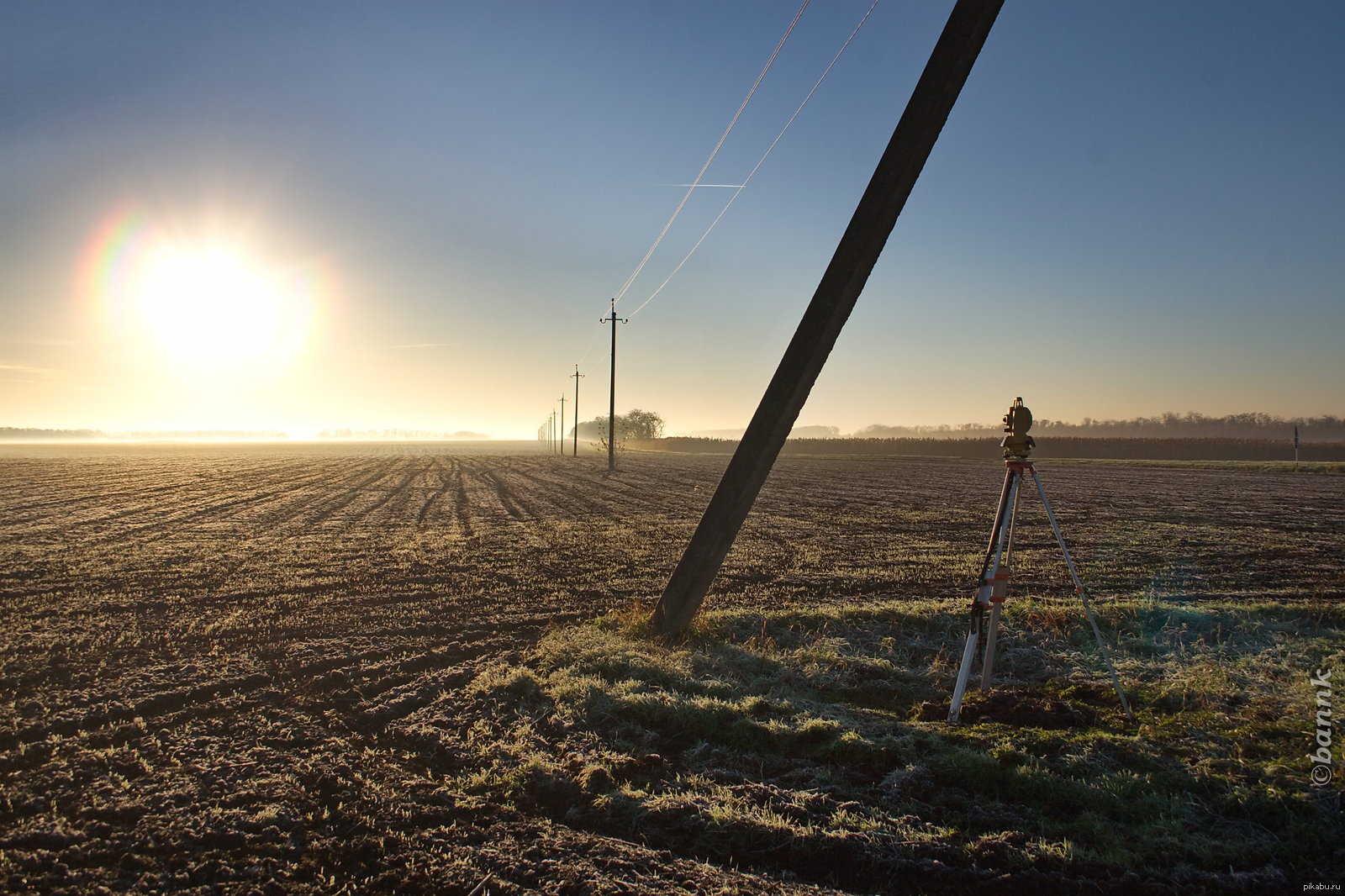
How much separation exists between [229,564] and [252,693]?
7454 mm

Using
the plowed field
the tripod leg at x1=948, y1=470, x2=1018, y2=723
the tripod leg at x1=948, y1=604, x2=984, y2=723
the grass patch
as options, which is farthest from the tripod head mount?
the plowed field

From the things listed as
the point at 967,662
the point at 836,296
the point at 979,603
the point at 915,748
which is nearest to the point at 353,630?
the point at 915,748

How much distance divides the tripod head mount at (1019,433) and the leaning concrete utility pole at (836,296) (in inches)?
78.8

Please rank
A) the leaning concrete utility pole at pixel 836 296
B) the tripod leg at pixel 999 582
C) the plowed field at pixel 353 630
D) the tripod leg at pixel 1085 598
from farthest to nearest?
1. the leaning concrete utility pole at pixel 836 296
2. the tripod leg at pixel 999 582
3. the tripod leg at pixel 1085 598
4. the plowed field at pixel 353 630

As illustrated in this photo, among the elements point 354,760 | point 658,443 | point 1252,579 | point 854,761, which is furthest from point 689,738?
point 658,443

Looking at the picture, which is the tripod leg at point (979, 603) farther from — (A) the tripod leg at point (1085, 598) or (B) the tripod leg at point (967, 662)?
(A) the tripod leg at point (1085, 598)

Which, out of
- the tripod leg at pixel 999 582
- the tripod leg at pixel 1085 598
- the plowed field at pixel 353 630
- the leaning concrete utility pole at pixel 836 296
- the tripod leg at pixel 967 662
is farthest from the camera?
the leaning concrete utility pole at pixel 836 296

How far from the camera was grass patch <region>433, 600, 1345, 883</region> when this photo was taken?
353 centimetres

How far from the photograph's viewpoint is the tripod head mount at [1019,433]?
15.8 feet

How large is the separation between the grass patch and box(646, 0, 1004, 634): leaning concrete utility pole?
0.84m

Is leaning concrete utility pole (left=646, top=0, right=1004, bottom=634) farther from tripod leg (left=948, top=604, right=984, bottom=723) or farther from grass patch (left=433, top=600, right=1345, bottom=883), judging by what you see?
tripod leg (left=948, top=604, right=984, bottom=723)

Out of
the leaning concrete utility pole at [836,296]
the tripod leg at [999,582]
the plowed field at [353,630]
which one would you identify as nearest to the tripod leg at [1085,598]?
the tripod leg at [999,582]

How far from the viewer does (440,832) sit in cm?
374

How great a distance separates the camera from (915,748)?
455 cm
